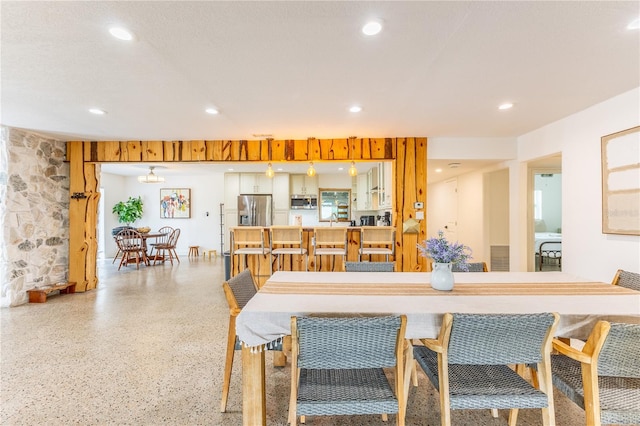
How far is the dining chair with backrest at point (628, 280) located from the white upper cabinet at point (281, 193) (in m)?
6.62

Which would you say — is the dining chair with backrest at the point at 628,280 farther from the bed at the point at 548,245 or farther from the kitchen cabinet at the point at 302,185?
the kitchen cabinet at the point at 302,185

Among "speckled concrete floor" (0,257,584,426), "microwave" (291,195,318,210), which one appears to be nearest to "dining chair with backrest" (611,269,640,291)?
"speckled concrete floor" (0,257,584,426)

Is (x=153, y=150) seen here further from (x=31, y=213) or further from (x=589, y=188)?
(x=589, y=188)

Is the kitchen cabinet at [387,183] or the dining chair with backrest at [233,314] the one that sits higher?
the kitchen cabinet at [387,183]

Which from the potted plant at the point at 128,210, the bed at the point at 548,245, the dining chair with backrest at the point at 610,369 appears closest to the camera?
the dining chair with backrest at the point at 610,369

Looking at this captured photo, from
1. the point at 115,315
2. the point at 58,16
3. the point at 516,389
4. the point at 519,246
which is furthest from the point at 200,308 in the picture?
the point at 519,246

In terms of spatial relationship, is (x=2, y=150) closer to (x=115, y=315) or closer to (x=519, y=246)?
(x=115, y=315)

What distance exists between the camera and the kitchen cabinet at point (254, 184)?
797 cm

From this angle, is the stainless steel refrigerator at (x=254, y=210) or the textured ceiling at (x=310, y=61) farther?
the stainless steel refrigerator at (x=254, y=210)

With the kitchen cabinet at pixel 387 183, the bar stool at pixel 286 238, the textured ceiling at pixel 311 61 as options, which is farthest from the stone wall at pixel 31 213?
the kitchen cabinet at pixel 387 183

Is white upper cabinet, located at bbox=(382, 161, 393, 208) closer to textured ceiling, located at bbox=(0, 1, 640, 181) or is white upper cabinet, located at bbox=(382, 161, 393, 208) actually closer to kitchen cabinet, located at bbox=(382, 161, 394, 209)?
kitchen cabinet, located at bbox=(382, 161, 394, 209)

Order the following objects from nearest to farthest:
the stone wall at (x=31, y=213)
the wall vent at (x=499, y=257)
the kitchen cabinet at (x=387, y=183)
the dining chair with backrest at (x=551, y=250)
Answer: the stone wall at (x=31, y=213) → the kitchen cabinet at (x=387, y=183) → the wall vent at (x=499, y=257) → the dining chair with backrest at (x=551, y=250)

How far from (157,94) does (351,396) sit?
3.09 metres

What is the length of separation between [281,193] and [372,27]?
634 centimetres
